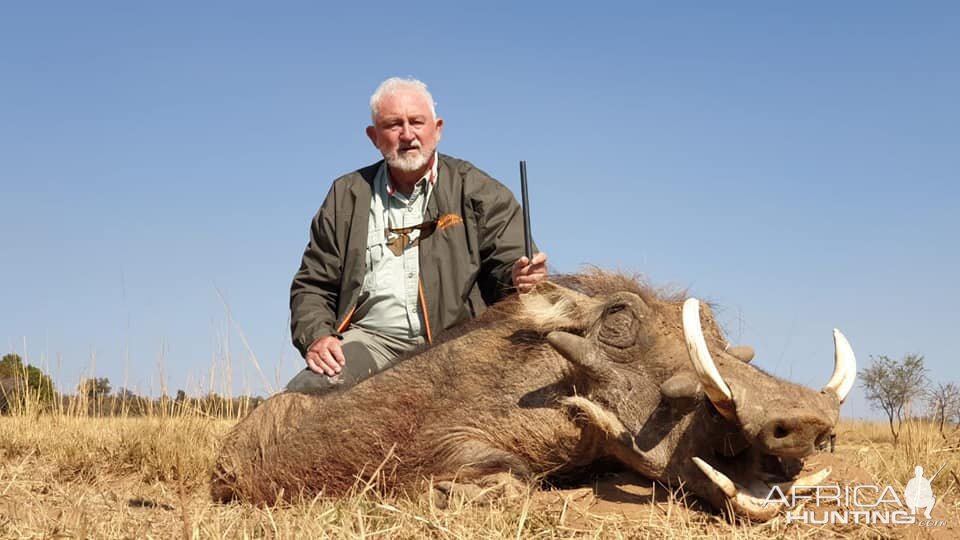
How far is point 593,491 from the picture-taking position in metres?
3.72

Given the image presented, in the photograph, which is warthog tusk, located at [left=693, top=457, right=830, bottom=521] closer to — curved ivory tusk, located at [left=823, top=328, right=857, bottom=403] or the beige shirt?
curved ivory tusk, located at [left=823, top=328, right=857, bottom=403]

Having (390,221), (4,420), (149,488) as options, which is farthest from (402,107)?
(4,420)

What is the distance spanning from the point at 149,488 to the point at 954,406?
6090 mm

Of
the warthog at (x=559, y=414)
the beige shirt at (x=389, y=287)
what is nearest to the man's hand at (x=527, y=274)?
the warthog at (x=559, y=414)

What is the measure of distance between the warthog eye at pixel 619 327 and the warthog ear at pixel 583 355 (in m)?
0.08

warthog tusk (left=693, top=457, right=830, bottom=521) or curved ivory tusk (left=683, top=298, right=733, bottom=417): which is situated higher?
curved ivory tusk (left=683, top=298, right=733, bottom=417)

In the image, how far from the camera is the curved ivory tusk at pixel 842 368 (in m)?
3.57

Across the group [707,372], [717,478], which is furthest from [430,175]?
[717,478]

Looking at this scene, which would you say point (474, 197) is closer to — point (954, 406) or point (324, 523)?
point (324, 523)

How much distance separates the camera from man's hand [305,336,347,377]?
5047 mm

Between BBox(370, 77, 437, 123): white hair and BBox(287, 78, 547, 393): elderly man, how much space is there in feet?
0.34

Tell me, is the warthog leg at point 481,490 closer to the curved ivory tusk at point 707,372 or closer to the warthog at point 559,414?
the warthog at point 559,414

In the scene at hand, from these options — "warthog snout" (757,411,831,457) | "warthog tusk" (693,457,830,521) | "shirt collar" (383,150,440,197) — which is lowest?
"warthog tusk" (693,457,830,521)

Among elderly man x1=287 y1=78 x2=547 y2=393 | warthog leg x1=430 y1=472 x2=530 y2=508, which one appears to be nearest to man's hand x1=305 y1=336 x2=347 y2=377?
elderly man x1=287 y1=78 x2=547 y2=393
